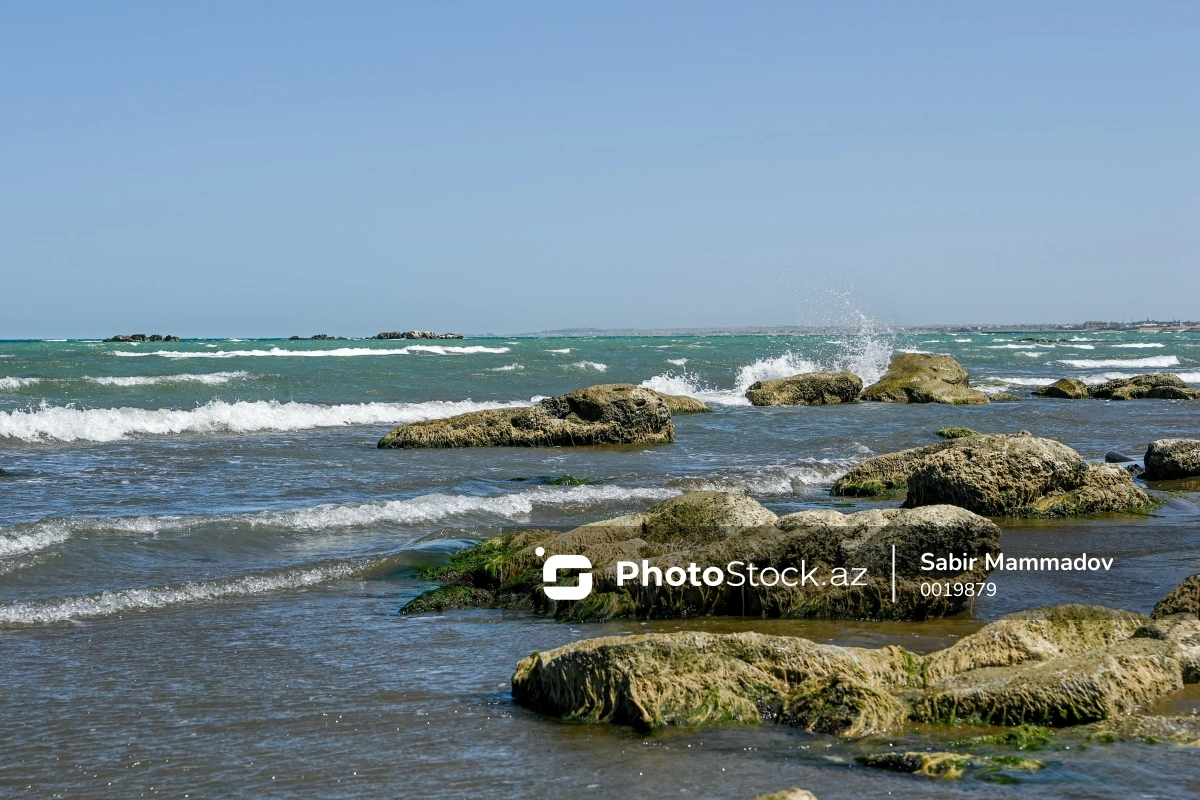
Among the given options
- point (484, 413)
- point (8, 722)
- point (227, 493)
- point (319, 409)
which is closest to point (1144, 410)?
point (484, 413)

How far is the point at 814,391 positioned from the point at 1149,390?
30.9 ft

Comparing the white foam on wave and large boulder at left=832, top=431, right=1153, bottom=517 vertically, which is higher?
large boulder at left=832, top=431, right=1153, bottom=517

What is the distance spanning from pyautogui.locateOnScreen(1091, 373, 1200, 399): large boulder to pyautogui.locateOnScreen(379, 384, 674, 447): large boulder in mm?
15867

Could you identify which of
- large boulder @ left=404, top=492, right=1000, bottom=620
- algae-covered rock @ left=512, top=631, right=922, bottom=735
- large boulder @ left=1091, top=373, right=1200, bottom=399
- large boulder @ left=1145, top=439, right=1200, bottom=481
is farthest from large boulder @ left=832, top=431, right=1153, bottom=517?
large boulder @ left=1091, top=373, right=1200, bottom=399

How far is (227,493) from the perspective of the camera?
39.3 feet

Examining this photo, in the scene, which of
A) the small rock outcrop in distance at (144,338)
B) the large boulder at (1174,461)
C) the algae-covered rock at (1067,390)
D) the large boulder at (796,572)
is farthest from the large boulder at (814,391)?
the small rock outcrop in distance at (144,338)

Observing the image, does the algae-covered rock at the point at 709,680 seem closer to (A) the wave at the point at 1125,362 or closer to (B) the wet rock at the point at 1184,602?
(B) the wet rock at the point at 1184,602

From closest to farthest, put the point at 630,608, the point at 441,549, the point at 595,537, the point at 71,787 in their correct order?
1. the point at 71,787
2. the point at 630,608
3. the point at 595,537
4. the point at 441,549

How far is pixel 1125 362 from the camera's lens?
54.6 meters

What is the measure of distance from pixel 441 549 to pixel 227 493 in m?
4.29

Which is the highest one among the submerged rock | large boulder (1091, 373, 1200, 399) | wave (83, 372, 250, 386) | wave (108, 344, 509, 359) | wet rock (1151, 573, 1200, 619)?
wave (108, 344, 509, 359)

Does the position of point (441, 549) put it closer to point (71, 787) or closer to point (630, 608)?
point (630, 608)

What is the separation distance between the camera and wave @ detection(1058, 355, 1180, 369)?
5128 cm

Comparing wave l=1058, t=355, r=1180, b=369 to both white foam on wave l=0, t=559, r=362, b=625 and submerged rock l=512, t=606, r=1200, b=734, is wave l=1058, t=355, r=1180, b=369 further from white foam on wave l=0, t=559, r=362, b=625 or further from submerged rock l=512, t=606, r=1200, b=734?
submerged rock l=512, t=606, r=1200, b=734
